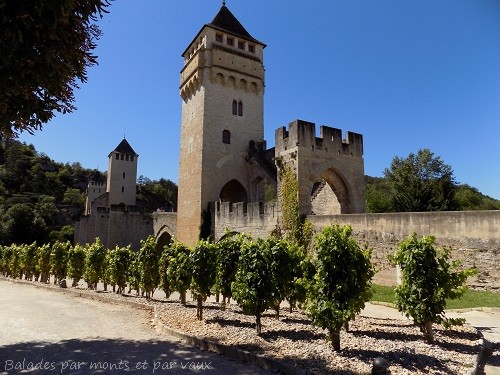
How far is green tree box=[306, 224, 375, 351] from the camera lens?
236 inches

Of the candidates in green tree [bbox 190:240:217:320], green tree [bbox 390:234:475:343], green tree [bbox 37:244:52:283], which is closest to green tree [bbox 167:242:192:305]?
green tree [bbox 190:240:217:320]

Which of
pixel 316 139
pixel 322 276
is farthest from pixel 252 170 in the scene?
pixel 322 276

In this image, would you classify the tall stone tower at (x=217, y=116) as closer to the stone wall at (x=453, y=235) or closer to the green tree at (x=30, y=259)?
Result: the green tree at (x=30, y=259)

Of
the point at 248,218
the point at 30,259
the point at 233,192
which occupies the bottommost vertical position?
the point at 30,259

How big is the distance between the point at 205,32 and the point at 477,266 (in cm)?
2154

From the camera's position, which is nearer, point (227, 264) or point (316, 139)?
point (227, 264)

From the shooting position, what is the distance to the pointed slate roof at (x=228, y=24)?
1010 inches

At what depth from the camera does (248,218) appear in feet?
66.2

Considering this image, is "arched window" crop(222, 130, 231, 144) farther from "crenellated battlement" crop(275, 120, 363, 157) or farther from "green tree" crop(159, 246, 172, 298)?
"green tree" crop(159, 246, 172, 298)

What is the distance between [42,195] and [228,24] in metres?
66.5

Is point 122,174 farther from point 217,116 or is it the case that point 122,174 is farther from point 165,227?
point 217,116

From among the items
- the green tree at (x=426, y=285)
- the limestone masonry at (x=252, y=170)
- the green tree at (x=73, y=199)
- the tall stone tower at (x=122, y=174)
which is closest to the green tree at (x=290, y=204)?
the limestone masonry at (x=252, y=170)

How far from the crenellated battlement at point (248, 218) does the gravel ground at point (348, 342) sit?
9383mm

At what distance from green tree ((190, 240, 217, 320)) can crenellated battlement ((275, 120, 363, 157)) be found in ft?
31.3
